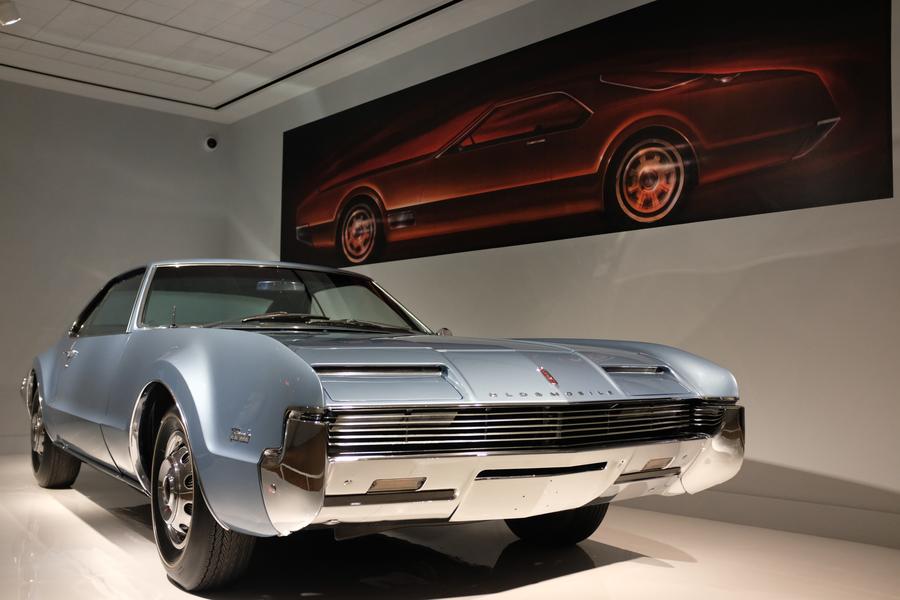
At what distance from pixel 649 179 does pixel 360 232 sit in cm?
315

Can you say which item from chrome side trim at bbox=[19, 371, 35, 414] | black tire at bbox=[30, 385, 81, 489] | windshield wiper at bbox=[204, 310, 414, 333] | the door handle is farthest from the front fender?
chrome side trim at bbox=[19, 371, 35, 414]

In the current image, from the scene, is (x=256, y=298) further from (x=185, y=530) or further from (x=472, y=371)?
(x=472, y=371)

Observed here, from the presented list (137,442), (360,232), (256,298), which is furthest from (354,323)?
(360,232)

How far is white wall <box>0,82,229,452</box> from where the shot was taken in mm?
8266

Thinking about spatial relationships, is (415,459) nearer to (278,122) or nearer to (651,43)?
(651,43)

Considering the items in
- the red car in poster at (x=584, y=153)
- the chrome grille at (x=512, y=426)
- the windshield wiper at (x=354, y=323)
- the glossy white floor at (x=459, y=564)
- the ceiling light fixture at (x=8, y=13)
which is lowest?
the glossy white floor at (x=459, y=564)

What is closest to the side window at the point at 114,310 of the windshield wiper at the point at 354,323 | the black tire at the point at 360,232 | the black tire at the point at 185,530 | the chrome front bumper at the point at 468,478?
the windshield wiper at the point at 354,323

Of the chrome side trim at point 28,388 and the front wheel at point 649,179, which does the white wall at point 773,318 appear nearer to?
the front wheel at point 649,179

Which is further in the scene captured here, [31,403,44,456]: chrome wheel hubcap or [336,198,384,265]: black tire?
[336,198,384,265]: black tire

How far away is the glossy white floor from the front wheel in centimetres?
197

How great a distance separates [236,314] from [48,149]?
20.2 ft

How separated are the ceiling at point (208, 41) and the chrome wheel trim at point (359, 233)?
1.36 meters

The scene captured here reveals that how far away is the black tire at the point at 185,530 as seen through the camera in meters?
2.56

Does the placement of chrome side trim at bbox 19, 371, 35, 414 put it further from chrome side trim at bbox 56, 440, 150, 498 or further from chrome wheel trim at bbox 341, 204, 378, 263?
chrome wheel trim at bbox 341, 204, 378, 263
